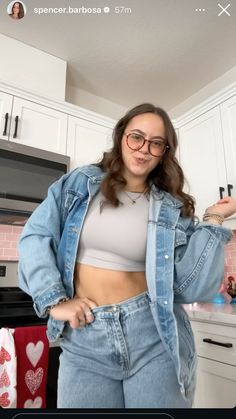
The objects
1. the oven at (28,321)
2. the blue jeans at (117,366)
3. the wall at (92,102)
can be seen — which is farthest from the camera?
the wall at (92,102)

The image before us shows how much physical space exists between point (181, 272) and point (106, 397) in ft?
0.83

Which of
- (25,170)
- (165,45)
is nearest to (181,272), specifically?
(25,170)

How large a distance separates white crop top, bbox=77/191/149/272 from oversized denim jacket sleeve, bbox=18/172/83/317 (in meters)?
0.06

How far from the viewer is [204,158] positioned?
5.22 feet

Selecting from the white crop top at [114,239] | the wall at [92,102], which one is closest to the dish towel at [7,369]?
the white crop top at [114,239]

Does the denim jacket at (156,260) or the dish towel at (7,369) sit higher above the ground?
the denim jacket at (156,260)

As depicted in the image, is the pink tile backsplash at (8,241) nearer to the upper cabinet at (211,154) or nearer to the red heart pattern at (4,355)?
the red heart pattern at (4,355)

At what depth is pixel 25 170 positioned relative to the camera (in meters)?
1.32

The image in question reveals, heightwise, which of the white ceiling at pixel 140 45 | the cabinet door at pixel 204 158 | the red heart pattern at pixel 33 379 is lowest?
→ the red heart pattern at pixel 33 379

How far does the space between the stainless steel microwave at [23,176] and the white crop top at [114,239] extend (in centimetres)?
77

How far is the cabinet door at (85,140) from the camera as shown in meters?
1.52

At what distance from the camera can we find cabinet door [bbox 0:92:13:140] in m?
1.31

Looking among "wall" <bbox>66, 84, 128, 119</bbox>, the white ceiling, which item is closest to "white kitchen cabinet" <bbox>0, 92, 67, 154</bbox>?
the white ceiling

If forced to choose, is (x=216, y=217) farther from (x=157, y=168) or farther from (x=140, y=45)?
(x=140, y=45)
